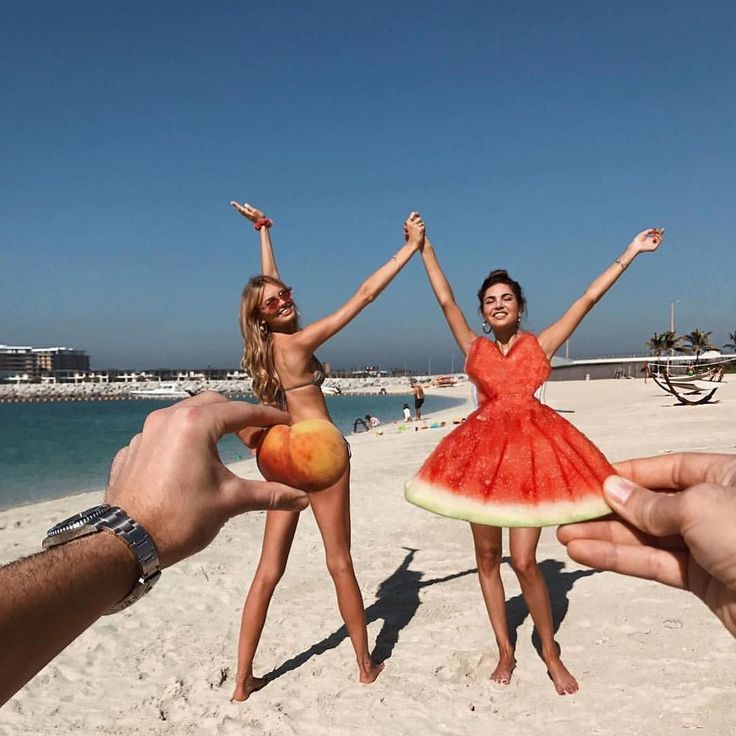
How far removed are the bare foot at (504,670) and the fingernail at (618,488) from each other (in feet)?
9.89

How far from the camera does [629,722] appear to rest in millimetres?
3855

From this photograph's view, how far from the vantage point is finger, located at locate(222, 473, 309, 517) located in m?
Result: 1.75

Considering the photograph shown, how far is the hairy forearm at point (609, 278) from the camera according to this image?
3451 millimetres

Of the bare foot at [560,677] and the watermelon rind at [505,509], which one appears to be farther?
the bare foot at [560,677]

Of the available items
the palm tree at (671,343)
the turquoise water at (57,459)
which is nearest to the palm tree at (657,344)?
the palm tree at (671,343)

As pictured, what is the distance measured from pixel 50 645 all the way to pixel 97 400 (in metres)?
111

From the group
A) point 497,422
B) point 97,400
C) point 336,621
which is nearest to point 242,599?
point 336,621

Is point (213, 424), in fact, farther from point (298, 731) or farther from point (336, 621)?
point (336, 621)

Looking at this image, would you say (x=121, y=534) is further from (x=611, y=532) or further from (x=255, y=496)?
(x=611, y=532)

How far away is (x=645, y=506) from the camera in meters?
1.87

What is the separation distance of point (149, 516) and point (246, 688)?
3.55 m

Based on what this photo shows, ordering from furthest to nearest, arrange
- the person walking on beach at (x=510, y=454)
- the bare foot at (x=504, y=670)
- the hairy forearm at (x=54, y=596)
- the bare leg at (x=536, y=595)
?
the bare foot at (x=504, y=670) < the bare leg at (x=536, y=595) < the person walking on beach at (x=510, y=454) < the hairy forearm at (x=54, y=596)

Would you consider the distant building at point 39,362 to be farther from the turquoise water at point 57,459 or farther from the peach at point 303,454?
the peach at point 303,454

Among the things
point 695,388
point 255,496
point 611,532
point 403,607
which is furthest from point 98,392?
point 611,532
